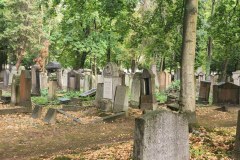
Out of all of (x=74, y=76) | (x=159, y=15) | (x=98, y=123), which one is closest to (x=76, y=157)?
(x=98, y=123)

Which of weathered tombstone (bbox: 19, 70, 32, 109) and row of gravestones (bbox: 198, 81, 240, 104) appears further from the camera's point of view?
row of gravestones (bbox: 198, 81, 240, 104)

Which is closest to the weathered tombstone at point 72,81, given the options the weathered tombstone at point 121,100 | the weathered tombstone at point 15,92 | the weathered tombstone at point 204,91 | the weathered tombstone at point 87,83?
the weathered tombstone at point 87,83

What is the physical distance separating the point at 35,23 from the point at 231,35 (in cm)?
2469

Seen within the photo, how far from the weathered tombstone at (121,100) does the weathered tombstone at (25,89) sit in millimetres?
3560

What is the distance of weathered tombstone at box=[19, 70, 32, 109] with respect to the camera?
13.4 metres

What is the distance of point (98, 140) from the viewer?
29.3 ft

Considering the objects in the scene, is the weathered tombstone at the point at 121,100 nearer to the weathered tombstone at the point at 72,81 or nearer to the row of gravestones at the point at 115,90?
the row of gravestones at the point at 115,90

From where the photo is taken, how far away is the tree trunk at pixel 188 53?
9094mm

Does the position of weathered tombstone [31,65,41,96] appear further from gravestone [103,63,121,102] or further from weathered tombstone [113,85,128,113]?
weathered tombstone [113,85,128,113]

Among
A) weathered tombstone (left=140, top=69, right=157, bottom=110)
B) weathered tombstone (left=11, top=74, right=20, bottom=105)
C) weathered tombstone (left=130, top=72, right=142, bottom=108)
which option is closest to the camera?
weathered tombstone (left=140, top=69, right=157, bottom=110)

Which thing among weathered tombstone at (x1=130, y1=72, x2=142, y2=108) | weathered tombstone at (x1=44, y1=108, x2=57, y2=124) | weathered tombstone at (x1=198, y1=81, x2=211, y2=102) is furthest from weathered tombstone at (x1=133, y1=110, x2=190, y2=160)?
weathered tombstone at (x1=198, y1=81, x2=211, y2=102)

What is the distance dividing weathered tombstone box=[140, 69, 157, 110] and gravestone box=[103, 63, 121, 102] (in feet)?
3.56

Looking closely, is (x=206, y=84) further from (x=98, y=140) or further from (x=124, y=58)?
(x=124, y=58)

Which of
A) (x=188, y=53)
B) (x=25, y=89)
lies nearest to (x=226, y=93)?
(x=188, y=53)
